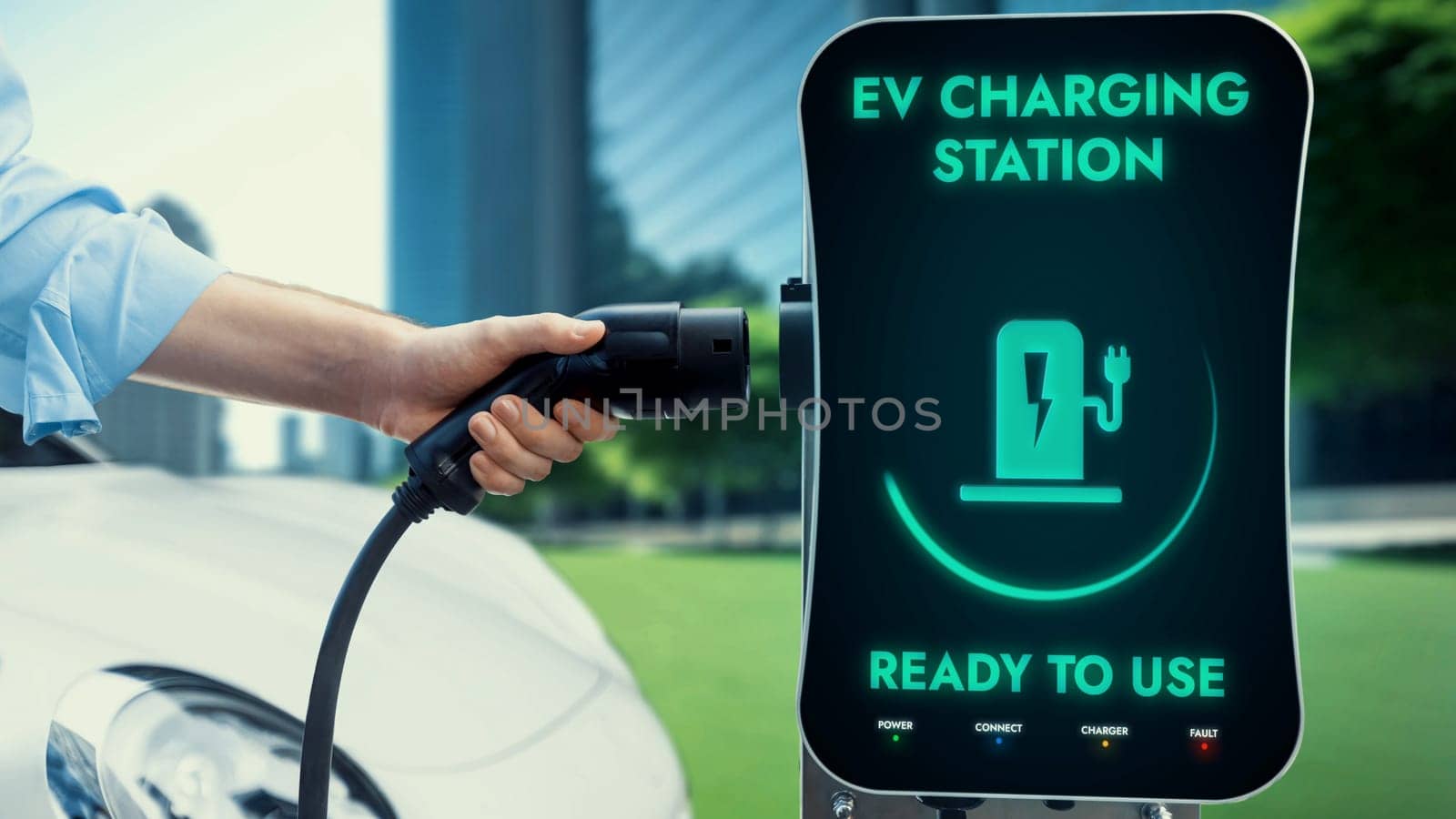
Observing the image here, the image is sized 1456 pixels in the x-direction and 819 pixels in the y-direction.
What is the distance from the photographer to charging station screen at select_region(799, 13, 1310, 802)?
474 millimetres

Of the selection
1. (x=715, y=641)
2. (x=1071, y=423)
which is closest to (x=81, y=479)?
(x=1071, y=423)

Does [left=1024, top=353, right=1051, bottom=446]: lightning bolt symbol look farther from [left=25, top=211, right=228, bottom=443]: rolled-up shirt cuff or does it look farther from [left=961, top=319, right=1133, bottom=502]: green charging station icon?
[left=25, top=211, right=228, bottom=443]: rolled-up shirt cuff

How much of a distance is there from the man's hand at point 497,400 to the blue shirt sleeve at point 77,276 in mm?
130

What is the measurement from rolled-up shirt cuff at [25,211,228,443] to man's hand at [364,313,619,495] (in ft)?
0.41

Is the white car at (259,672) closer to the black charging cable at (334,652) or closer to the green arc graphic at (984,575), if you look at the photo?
the black charging cable at (334,652)

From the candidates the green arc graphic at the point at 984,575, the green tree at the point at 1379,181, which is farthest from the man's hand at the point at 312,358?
the green tree at the point at 1379,181

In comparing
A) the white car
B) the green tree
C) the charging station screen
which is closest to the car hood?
the white car

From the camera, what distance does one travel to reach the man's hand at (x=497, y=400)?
536 mm

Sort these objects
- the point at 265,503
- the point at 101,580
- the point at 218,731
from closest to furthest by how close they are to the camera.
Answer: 1. the point at 218,731
2. the point at 101,580
3. the point at 265,503

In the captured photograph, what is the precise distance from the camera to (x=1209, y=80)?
18.6 inches

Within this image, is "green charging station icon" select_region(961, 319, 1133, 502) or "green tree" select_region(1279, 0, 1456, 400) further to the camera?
"green tree" select_region(1279, 0, 1456, 400)

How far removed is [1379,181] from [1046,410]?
7.70 m

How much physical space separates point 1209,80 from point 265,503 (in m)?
1.05

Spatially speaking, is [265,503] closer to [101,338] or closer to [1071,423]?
[101,338]
